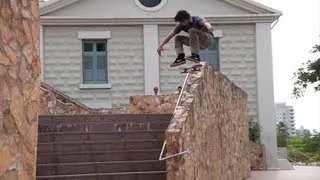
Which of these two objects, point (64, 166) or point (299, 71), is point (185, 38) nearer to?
point (64, 166)

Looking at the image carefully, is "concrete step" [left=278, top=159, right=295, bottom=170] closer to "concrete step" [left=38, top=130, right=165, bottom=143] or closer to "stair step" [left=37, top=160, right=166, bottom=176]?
"concrete step" [left=38, top=130, right=165, bottom=143]

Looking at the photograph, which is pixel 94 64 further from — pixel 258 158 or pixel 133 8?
pixel 258 158

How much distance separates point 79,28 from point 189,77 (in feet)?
45.3

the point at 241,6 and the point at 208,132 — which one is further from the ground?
the point at 241,6

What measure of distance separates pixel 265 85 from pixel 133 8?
5.95 metres

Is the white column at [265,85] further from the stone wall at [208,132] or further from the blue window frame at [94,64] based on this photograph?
the stone wall at [208,132]

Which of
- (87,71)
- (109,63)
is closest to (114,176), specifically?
(109,63)

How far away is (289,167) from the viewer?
75.8ft

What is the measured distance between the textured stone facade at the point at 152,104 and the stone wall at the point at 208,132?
1955 mm

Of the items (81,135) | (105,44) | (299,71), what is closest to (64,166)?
(81,135)

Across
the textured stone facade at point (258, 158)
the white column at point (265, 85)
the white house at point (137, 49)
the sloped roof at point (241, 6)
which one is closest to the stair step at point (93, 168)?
the textured stone facade at point (258, 158)

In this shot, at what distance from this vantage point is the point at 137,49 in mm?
23125

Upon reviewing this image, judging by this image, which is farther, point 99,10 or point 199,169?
point 99,10

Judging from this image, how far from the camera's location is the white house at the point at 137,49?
2289 cm
